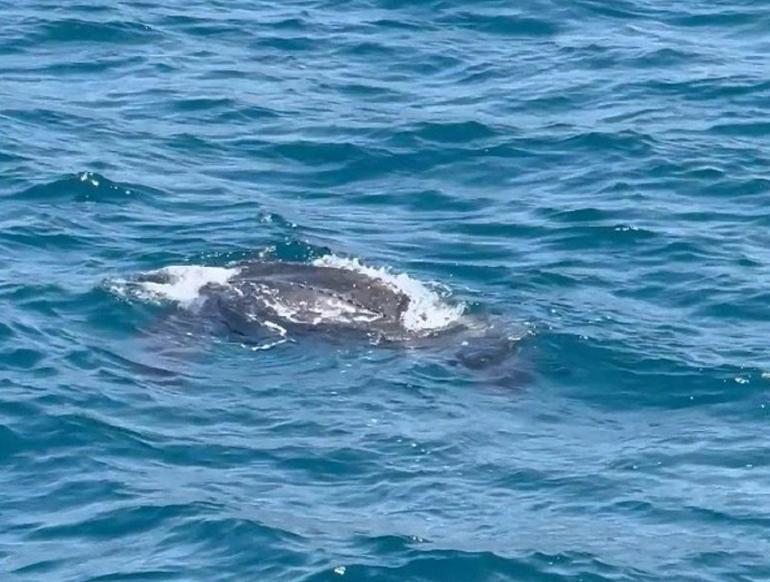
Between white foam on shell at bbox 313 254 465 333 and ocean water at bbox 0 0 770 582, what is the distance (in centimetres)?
10

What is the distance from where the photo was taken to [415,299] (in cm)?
2534

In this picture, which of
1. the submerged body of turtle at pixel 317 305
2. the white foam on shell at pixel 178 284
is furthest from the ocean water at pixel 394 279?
the submerged body of turtle at pixel 317 305

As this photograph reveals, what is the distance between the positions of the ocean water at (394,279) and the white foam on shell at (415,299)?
0.32 ft

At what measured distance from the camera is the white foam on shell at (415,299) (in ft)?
80.6

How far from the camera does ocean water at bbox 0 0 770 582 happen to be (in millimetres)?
19125

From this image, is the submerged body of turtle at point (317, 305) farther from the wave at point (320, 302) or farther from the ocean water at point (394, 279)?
the ocean water at point (394, 279)

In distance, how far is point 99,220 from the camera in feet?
92.4

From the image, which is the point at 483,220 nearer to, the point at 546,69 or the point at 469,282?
the point at 469,282

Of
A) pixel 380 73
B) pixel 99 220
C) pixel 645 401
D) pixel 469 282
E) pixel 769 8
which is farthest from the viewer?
pixel 769 8

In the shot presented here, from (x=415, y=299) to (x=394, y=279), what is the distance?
0.81 meters

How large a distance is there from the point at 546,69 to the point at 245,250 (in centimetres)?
1066

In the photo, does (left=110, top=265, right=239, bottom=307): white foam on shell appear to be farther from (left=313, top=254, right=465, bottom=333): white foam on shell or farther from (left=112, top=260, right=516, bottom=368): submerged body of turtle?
(left=313, top=254, right=465, bottom=333): white foam on shell

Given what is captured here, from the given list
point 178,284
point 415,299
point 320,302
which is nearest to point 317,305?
point 320,302

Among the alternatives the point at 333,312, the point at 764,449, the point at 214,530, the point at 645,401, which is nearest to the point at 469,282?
the point at 333,312
